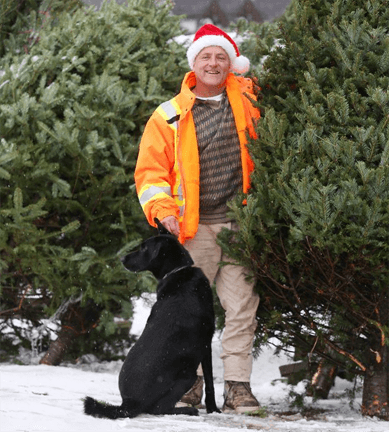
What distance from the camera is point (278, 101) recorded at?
3846 millimetres

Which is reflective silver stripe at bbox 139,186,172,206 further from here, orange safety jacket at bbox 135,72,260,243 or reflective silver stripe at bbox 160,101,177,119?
reflective silver stripe at bbox 160,101,177,119

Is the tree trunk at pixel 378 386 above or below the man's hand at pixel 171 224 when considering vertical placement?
below

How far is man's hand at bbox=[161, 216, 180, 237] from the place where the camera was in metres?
3.86

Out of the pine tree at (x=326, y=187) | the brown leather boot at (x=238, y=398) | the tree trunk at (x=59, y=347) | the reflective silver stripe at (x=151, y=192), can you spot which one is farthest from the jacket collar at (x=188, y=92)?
the tree trunk at (x=59, y=347)

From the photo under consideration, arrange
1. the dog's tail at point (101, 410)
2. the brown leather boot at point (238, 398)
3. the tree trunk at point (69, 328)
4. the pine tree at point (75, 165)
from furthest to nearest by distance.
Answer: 1. the tree trunk at point (69, 328)
2. the pine tree at point (75, 165)
3. the brown leather boot at point (238, 398)
4. the dog's tail at point (101, 410)

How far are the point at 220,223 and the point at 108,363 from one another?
8.96ft

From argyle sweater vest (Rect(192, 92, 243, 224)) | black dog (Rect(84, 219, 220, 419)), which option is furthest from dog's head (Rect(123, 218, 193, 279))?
argyle sweater vest (Rect(192, 92, 243, 224))

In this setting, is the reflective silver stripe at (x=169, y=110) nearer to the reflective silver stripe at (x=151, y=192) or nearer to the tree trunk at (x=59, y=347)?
the reflective silver stripe at (x=151, y=192)

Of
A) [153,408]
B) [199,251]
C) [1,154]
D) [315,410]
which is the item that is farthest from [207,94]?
[315,410]

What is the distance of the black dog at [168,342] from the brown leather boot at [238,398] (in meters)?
0.19

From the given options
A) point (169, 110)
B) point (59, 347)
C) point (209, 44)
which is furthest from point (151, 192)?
point (59, 347)

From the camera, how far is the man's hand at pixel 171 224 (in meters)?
3.86

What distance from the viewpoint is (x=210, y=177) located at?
4.11m

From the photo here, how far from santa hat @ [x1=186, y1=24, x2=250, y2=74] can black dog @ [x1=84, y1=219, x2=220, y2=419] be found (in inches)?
49.6
